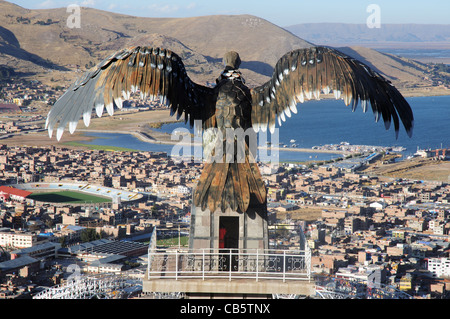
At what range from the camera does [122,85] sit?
4.89m

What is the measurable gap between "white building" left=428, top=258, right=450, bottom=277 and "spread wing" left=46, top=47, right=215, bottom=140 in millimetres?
23872

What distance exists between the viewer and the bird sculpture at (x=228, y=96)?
4906 mm

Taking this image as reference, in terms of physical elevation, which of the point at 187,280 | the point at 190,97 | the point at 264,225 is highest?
the point at 190,97

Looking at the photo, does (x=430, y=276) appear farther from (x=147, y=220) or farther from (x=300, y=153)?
(x=300, y=153)

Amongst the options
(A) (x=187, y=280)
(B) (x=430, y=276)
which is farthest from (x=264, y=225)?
(B) (x=430, y=276)

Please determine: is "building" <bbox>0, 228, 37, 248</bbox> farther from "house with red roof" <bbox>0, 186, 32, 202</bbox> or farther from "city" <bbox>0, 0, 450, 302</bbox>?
"house with red roof" <bbox>0, 186, 32, 202</bbox>

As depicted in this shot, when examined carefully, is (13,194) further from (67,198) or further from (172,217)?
(172,217)

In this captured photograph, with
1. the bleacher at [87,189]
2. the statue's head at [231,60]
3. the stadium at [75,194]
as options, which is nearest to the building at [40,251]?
the stadium at [75,194]

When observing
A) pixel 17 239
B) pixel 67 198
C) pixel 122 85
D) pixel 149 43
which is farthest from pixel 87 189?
pixel 149 43

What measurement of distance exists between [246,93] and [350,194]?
3919cm

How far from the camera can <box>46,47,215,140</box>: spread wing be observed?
4.90m

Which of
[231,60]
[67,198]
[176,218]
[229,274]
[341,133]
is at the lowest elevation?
[176,218]

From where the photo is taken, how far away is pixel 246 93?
524 cm

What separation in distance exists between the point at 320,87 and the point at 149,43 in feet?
339
